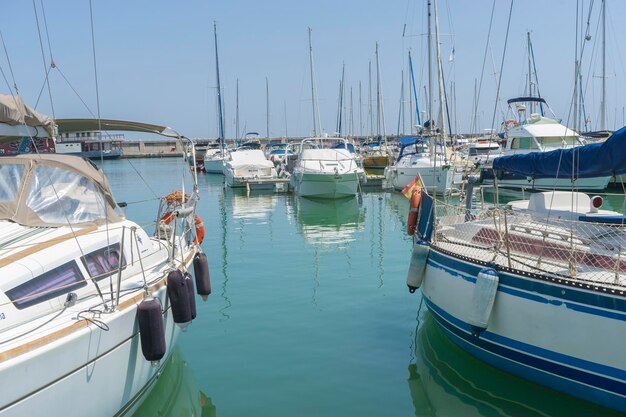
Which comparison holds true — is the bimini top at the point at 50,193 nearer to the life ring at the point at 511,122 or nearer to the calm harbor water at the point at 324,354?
the calm harbor water at the point at 324,354

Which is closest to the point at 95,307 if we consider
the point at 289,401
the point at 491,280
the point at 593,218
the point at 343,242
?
the point at 289,401

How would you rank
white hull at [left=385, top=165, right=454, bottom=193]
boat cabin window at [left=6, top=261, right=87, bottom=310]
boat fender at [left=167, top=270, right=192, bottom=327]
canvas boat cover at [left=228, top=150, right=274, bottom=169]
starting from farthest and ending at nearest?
canvas boat cover at [left=228, top=150, right=274, bottom=169]
white hull at [left=385, top=165, right=454, bottom=193]
boat fender at [left=167, top=270, right=192, bottom=327]
boat cabin window at [left=6, top=261, right=87, bottom=310]

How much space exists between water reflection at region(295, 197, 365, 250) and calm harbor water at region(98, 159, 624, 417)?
1.95 m

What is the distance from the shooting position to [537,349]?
6227mm

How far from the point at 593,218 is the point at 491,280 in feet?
8.45

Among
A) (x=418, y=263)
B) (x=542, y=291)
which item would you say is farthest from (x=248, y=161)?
(x=542, y=291)

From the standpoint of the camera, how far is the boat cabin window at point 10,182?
6434mm

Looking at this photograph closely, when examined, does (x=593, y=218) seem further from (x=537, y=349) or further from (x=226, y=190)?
(x=226, y=190)

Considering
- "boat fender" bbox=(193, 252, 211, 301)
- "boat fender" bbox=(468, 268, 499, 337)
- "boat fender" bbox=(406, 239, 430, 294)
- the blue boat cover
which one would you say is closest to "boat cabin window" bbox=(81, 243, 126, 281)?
"boat fender" bbox=(193, 252, 211, 301)

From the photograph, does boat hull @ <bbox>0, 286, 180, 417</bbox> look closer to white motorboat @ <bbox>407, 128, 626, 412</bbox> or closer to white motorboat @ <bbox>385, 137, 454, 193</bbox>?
white motorboat @ <bbox>407, 128, 626, 412</bbox>

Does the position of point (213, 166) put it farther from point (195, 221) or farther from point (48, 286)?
point (48, 286)

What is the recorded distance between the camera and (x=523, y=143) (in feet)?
99.9

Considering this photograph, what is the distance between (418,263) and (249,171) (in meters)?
29.1

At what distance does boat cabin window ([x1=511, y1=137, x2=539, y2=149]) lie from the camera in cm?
2993
